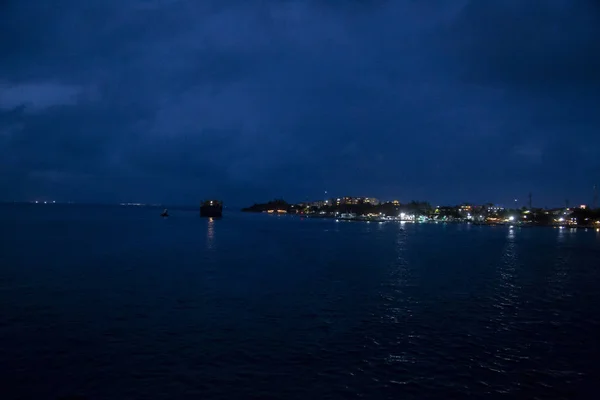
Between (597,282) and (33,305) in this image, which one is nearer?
(33,305)

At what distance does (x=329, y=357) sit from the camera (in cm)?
1681

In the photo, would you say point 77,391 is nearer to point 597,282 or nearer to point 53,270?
point 53,270

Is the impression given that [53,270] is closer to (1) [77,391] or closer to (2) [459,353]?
(1) [77,391]

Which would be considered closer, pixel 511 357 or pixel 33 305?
pixel 511 357

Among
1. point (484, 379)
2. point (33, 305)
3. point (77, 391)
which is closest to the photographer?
point (77, 391)

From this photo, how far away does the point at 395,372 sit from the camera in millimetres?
15570

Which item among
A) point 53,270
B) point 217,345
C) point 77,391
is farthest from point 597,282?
point 53,270

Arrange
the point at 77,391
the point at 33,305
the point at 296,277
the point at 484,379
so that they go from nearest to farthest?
the point at 77,391
the point at 484,379
the point at 33,305
the point at 296,277

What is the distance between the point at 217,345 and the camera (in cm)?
1809

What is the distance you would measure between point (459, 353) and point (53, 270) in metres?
34.0

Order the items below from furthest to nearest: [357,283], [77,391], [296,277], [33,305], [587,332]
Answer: [296,277] < [357,283] < [33,305] < [587,332] < [77,391]

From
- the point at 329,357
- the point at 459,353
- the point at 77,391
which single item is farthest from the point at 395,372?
the point at 77,391

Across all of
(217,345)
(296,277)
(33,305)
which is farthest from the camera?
(296,277)

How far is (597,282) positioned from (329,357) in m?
32.1
